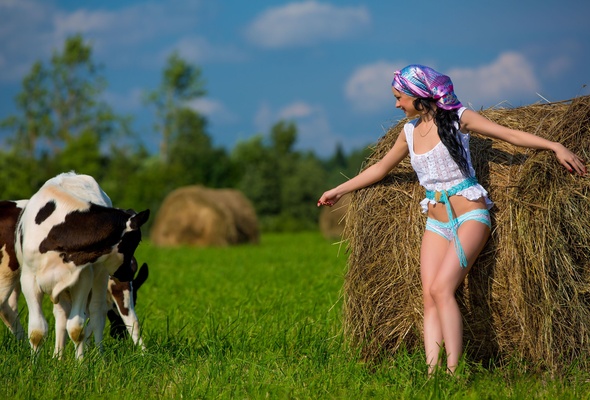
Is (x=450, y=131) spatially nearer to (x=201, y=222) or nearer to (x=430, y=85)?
(x=430, y=85)

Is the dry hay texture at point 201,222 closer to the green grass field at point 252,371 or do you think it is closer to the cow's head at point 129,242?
the green grass field at point 252,371

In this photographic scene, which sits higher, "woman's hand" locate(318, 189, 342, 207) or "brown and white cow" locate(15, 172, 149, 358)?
"woman's hand" locate(318, 189, 342, 207)

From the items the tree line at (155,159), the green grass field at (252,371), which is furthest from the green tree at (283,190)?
the green grass field at (252,371)

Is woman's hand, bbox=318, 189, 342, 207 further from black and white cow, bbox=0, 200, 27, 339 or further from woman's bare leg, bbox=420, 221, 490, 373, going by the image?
black and white cow, bbox=0, 200, 27, 339

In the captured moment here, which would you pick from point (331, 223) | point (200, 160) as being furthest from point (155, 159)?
point (331, 223)

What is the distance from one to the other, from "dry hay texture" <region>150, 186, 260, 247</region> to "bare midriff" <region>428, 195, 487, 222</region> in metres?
16.5

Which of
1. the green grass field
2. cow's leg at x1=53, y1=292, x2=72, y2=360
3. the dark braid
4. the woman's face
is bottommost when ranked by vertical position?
the green grass field

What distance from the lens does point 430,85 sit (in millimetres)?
5305

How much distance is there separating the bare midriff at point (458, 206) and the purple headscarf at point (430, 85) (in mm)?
642

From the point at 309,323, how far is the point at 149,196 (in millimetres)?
26505

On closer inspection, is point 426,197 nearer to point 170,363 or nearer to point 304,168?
point 170,363

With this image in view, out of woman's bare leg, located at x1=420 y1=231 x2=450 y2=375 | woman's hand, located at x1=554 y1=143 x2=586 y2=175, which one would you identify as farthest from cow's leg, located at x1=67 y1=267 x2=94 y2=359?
woman's hand, located at x1=554 y1=143 x2=586 y2=175

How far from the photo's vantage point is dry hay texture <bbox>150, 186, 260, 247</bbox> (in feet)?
70.9

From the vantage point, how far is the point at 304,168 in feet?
141
